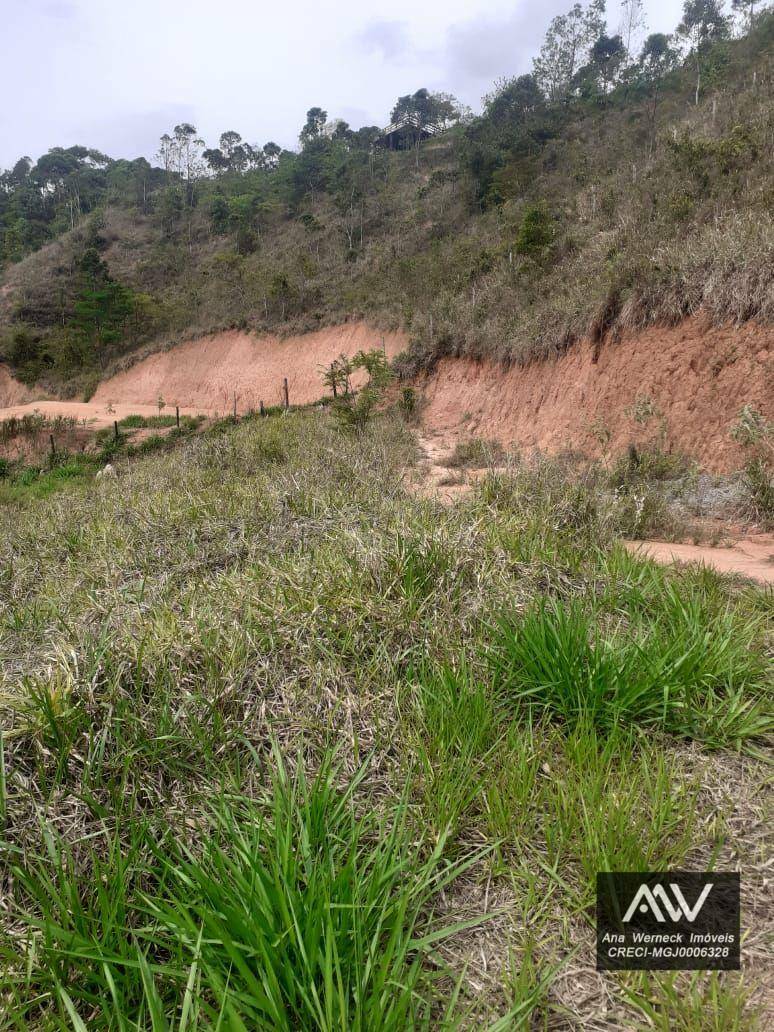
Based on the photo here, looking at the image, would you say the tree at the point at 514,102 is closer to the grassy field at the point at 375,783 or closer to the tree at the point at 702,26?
the tree at the point at 702,26

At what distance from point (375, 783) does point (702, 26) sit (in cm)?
5125

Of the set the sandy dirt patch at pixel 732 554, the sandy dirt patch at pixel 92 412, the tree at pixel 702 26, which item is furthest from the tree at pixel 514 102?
the sandy dirt patch at pixel 732 554

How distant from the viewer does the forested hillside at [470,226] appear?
1078 centimetres

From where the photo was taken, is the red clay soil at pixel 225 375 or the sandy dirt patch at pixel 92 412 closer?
the sandy dirt patch at pixel 92 412

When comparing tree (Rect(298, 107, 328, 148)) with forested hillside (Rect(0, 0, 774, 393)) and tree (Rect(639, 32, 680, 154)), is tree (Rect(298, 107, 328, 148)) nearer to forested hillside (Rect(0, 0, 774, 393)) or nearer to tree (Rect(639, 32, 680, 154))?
forested hillside (Rect(0, 0, 774, 393))

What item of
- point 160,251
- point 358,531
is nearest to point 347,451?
point 358,531

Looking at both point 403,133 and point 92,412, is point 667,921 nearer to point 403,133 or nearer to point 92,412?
point 92,412

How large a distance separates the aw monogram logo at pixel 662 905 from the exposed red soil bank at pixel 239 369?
758 inches

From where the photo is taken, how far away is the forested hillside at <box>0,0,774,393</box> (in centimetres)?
1078

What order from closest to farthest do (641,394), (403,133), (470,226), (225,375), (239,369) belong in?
1. (641,394)
2. (470,226)
3. (239,369)
4. (225,375)
5. (403,133)

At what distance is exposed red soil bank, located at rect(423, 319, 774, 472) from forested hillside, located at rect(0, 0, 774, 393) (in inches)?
17.0

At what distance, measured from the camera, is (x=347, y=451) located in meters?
7.65

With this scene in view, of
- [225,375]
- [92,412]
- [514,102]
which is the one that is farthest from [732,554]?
[514,102]

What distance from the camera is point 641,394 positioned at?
30.1 feet
